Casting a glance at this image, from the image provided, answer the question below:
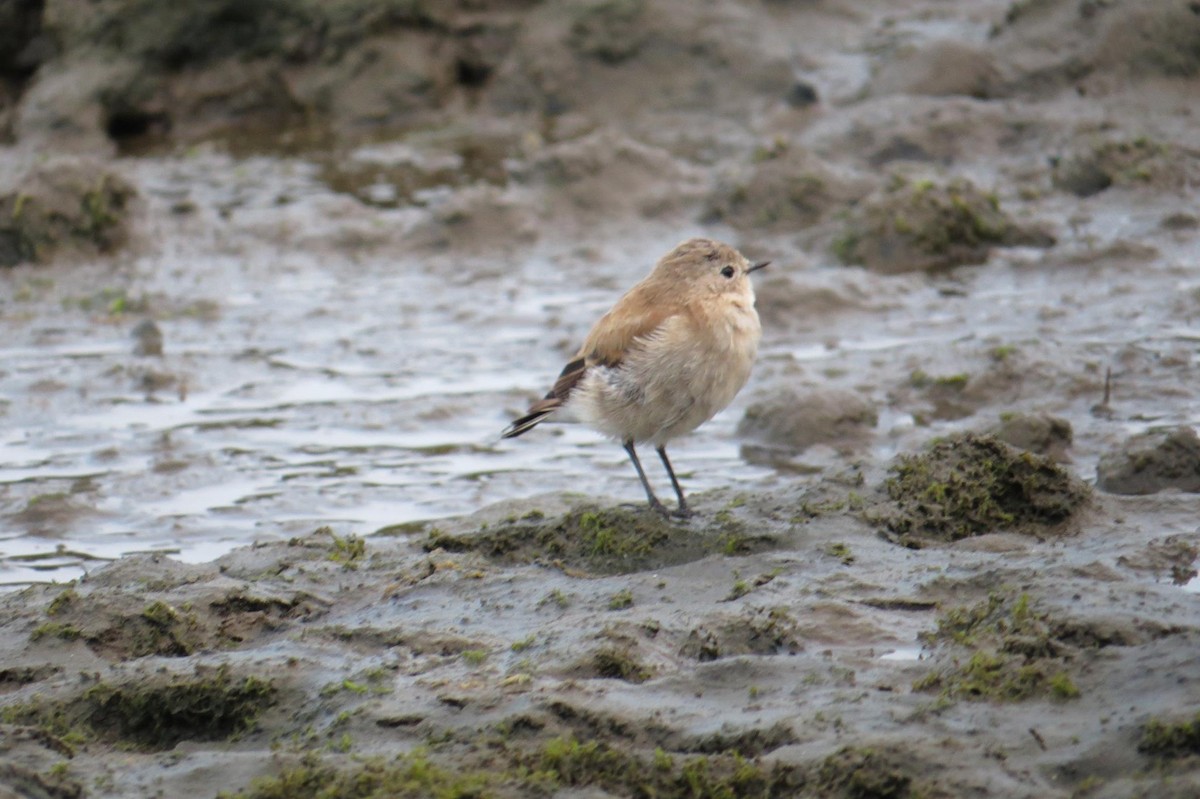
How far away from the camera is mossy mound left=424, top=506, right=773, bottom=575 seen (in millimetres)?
5879

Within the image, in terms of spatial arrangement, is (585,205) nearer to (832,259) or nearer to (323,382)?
(832,259)

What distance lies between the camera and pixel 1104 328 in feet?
31.4

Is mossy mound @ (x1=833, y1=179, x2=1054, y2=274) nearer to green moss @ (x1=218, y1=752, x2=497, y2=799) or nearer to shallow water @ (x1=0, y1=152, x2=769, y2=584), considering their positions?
shallow water @ (x1=0, y1=152, x2=769, y2=584)

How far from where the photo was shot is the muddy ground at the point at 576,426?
13.9 ft

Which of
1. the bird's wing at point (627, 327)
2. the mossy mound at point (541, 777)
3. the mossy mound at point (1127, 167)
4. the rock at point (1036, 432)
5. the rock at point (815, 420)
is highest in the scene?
the bird's wing at point (627, 327)

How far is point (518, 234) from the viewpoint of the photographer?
12586mm

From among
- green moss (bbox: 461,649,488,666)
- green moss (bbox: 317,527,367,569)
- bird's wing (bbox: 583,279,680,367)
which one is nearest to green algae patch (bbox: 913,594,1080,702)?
green moss (bbox: 461,649,488,666)

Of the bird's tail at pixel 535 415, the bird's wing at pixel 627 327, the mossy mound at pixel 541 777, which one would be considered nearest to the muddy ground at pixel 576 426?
the mossy mound at pixel 541 777

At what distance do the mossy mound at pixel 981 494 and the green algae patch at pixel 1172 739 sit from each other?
2.22 meters

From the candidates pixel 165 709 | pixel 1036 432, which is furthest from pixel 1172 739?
pixel 1036 432

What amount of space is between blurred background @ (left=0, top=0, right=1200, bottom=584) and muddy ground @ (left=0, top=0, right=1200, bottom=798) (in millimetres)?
41

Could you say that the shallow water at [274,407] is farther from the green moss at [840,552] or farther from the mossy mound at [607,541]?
the green moss at [840,552]

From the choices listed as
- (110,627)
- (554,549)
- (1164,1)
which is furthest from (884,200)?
(110,627)

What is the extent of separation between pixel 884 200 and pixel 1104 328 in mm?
2193
